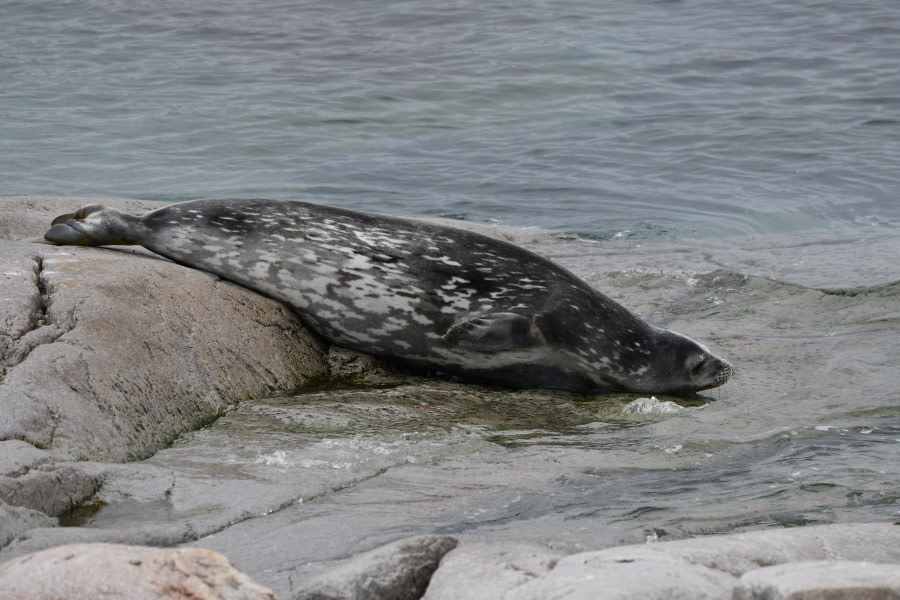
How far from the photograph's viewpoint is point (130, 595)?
8.41 ft

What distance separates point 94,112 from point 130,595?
13599mm

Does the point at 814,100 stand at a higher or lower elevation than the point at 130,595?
lower

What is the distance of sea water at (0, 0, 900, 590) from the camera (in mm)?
4117

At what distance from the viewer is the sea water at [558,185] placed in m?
4.12

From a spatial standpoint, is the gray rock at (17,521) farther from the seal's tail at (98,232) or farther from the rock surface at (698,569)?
the seal's tail at (98,232)

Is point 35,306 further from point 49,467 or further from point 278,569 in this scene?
point 278,569

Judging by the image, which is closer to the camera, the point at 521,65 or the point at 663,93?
the point at 663,93

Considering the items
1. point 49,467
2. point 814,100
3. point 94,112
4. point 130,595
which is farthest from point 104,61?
point 130,595

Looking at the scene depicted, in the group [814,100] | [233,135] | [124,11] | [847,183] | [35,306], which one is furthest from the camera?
[124,11]

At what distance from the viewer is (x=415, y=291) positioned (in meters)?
5.79

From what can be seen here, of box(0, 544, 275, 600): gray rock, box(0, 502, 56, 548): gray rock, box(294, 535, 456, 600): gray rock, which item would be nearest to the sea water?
box(0, 502, 56, 548): gray rock

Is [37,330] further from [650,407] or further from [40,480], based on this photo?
[650,407]

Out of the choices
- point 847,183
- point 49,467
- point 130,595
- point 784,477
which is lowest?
point 847,183

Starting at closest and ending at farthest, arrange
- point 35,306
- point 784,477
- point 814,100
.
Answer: point 784,477, point 35,306, point 814,100
